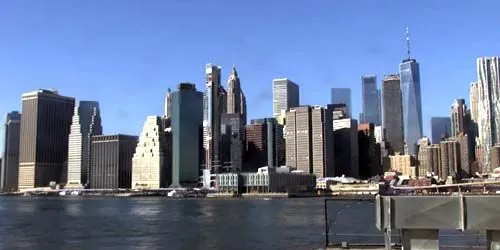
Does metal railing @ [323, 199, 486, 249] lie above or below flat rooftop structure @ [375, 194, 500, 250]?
below

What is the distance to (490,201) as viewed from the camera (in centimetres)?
1775

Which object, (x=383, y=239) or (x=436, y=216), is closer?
(x=436, y=216)

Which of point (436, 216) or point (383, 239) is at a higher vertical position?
point (436, 216)

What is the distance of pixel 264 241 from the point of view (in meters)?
56.8

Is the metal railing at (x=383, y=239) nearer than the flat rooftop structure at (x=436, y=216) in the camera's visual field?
No

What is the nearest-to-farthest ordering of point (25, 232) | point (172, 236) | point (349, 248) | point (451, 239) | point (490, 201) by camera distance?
point (490, 201)
point (349, 248)
point (451, 239)
point (172, 236)
point (25, 232)

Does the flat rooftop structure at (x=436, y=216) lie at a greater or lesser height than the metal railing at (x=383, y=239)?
greater

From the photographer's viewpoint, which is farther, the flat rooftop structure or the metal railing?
the metal railing

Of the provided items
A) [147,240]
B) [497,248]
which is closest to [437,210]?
[497,248]

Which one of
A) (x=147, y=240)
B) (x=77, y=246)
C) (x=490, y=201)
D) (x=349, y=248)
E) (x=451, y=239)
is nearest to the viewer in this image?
(x=490, y=201)

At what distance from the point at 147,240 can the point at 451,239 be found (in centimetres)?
2782

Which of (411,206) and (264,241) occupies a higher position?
(411,206)

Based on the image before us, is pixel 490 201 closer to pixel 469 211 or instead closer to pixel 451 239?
pixel 469 211

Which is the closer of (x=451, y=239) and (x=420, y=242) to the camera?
(x=420, y=242)
